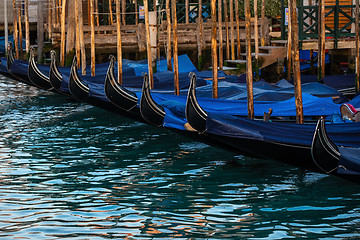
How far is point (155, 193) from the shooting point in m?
7.00

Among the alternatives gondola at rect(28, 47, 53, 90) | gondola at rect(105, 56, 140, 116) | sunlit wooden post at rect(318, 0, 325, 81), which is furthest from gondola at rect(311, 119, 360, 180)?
gondola at rect(28, 47, 53, 90)

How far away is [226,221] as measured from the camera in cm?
603

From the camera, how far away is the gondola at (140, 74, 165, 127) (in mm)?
9211

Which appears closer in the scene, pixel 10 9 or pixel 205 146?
pixel 205 146

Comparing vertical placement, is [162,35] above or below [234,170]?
above

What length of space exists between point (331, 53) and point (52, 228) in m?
9.87

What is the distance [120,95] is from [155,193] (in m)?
3.47

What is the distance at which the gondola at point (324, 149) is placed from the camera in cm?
650

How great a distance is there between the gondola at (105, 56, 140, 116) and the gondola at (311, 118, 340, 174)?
4.02m

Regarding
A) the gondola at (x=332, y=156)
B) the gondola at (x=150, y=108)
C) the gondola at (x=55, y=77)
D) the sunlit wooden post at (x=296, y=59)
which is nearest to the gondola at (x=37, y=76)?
the gondola at (x=55, y=77)

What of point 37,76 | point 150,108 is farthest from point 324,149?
point 37,76

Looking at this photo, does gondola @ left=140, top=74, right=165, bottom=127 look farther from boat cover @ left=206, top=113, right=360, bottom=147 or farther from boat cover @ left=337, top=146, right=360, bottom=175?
boat cover @ left=337, top=146, right=360, bottom=175

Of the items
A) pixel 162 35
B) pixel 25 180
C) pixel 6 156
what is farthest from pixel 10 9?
pixel 25 180

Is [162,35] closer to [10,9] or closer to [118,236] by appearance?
[10,9]
